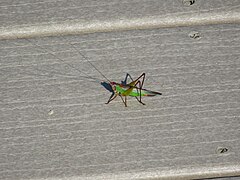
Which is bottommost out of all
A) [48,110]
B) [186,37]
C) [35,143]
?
[35,143]

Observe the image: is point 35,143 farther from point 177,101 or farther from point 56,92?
point 177,101

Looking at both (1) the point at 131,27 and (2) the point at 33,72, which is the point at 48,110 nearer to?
(2) the point at 33,72

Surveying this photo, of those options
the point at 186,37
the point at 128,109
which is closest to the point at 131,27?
the point at 186,37

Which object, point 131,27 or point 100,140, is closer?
point 100,140

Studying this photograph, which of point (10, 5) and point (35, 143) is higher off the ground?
point (10, 5)

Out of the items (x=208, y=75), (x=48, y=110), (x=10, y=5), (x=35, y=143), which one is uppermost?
(x=10, y=5)

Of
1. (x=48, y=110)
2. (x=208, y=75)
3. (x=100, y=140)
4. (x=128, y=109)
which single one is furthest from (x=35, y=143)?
(x=208, y=75)

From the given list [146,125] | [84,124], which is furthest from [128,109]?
[84,124]

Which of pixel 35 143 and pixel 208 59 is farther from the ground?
pixel 208 59
